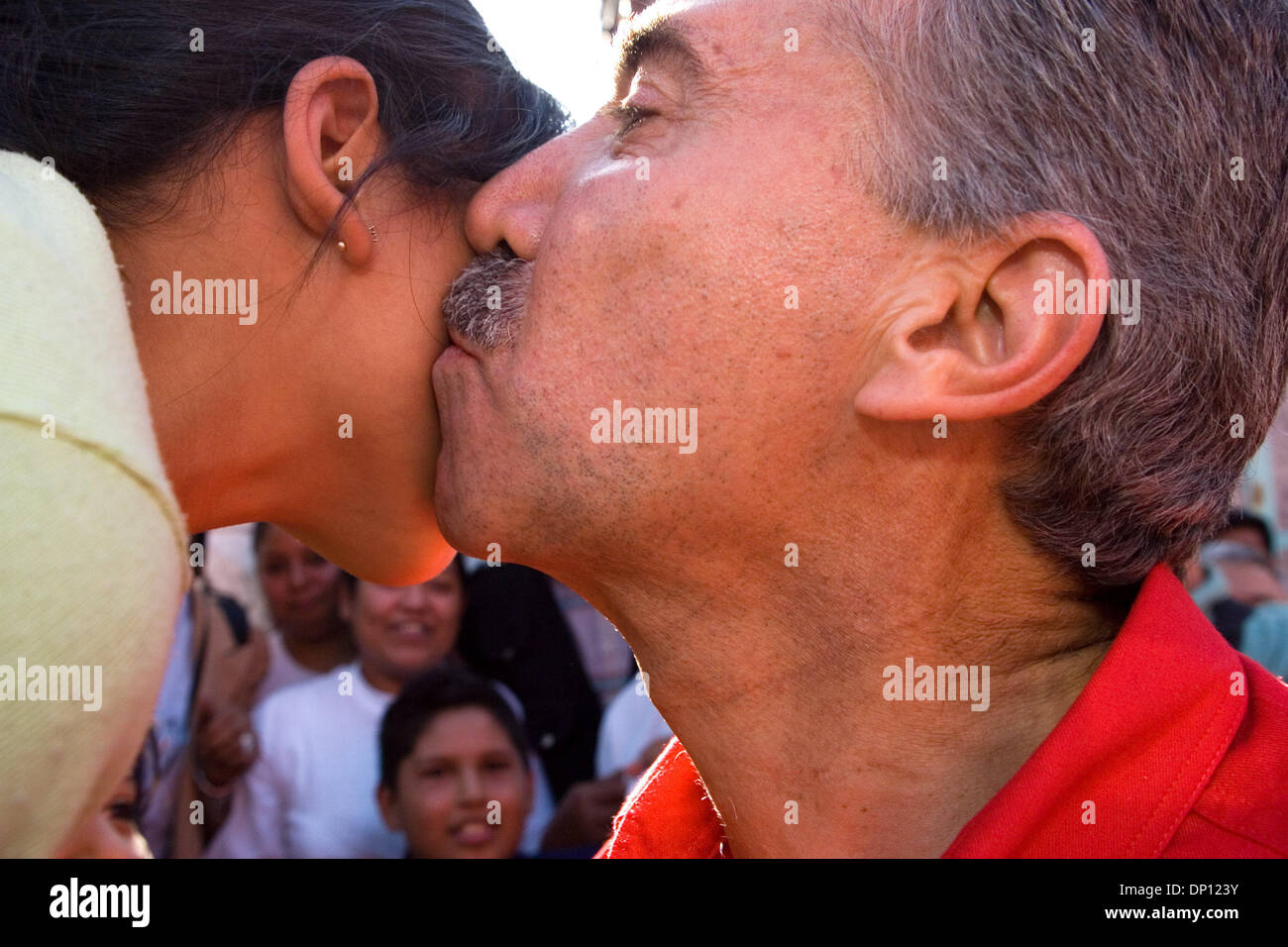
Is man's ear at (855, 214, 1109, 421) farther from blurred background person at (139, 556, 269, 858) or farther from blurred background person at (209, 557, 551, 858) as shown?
blurred background person at (139, 556, 269, 858)

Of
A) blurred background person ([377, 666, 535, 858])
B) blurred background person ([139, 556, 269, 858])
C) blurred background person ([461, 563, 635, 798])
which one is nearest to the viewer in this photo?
blurred background person ([377, 666, 535, 858])

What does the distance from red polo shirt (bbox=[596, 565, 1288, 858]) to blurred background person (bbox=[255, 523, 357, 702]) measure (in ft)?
9.58

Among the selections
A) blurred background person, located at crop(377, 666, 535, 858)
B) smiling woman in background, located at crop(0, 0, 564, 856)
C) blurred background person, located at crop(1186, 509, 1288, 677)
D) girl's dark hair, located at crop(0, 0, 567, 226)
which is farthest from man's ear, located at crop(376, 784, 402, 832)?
blurred background person, located at crop(1186, 509, 1288, 677)

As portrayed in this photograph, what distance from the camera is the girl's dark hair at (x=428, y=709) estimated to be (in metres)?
3.88

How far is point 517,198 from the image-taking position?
7.02 feet

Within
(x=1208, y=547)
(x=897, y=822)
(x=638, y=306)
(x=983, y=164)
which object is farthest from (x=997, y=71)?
(x=1208, y=547)

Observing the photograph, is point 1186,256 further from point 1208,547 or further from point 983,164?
point 1208,547

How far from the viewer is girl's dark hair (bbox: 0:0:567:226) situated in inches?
74.1

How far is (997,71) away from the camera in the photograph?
6.04ft

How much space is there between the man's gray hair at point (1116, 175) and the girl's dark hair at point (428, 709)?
237 centimetres

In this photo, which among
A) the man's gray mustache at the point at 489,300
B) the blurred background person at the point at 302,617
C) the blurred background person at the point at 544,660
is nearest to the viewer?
the man's gray mustache at the point at 489,300

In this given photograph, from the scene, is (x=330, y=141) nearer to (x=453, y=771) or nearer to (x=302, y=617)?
(x=453, y=771)

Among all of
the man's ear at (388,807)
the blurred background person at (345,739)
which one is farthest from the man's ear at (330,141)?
the man's ear at (388,807)

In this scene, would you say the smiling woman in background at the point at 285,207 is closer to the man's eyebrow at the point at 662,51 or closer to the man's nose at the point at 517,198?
the man's nose at the point at 517,198
